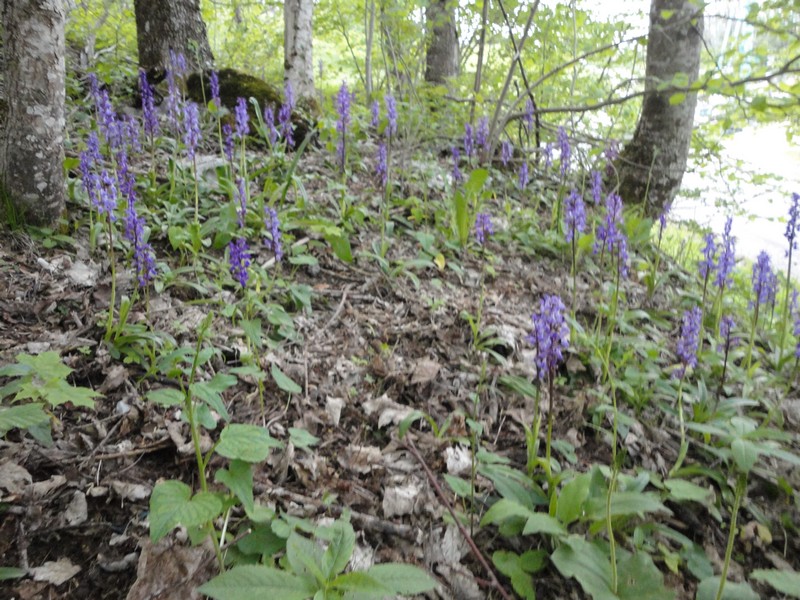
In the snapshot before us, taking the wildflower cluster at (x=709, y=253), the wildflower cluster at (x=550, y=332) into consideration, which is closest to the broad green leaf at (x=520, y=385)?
the wildflower cluster at (x=550, y=332)

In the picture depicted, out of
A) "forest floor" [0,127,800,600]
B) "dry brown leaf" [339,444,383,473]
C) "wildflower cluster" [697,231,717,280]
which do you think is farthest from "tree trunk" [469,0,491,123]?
"dry brown leaf" [339,444,383,473]

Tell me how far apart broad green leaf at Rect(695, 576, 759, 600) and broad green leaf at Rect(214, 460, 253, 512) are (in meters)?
1.36

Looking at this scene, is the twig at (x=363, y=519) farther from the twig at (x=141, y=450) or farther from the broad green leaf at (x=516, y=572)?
the twig at (x=141, y=450)

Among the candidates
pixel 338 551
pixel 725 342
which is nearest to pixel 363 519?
pixel 338 551

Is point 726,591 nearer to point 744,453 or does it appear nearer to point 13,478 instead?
point 744,453

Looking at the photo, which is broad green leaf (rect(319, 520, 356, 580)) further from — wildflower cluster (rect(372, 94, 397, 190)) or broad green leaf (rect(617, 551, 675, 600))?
wildflower cluster (rect(372, 94, 397, 190))

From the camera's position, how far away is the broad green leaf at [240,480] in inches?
52.8

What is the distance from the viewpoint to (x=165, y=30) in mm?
5715

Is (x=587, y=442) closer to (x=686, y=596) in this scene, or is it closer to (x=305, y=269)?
(x=686, y=596)

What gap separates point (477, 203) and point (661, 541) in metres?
2.99

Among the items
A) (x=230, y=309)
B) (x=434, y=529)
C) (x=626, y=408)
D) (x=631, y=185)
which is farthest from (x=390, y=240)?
(x=631, y=185)

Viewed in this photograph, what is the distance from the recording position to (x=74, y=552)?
4.63ft

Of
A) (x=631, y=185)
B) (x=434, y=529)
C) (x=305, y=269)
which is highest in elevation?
(x=631, y=185)

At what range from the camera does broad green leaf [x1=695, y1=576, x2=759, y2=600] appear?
1.46 m
